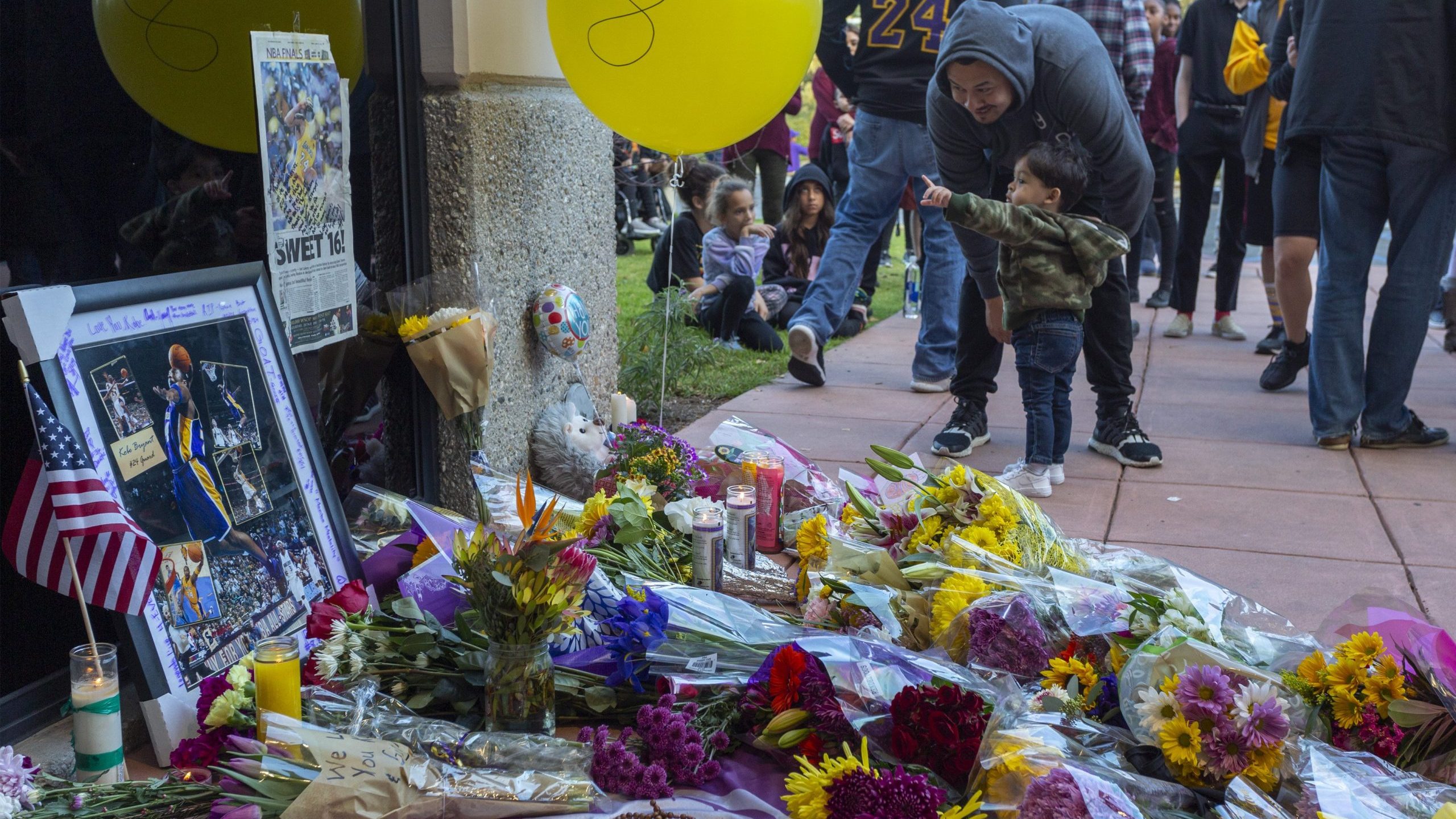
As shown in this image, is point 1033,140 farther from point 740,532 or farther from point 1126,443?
point 740,532

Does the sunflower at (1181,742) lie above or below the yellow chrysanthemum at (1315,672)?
below

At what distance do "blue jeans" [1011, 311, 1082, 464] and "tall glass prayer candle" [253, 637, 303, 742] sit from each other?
275 cm

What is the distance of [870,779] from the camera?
75.4 inches

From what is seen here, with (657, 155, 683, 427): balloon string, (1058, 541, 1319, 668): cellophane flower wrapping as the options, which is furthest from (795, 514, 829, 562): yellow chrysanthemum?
(657, 155, 683, 427): balloon string

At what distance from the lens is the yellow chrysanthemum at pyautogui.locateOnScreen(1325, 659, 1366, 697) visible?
6.75ft

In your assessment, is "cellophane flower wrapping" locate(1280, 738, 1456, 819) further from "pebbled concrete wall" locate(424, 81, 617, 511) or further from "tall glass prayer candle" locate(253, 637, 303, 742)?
"pebbled concrete wall" locate(424, 81, 617, 511)

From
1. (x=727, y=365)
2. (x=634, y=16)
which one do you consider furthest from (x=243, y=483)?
(x=727, y=365)

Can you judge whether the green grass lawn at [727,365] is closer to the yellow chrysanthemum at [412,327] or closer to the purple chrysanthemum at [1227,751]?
the yellow chrysanthemum at [412,327]

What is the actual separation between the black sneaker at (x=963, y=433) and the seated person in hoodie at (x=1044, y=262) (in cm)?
44

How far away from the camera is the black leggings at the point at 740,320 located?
23.3ft

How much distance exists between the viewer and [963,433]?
15.5 ft

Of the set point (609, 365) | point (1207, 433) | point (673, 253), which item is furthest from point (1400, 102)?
point (673, 253)

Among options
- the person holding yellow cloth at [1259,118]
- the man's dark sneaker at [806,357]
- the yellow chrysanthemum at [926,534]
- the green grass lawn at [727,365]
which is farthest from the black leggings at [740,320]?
the yellow chrysanthemum at [926,534]

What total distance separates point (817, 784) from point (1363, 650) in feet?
3.15
